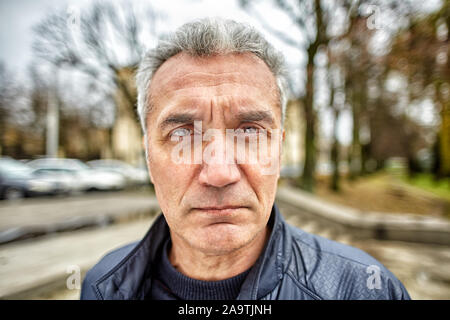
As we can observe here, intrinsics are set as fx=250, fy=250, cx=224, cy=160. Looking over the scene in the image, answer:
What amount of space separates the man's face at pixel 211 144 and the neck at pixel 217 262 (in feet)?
0.68

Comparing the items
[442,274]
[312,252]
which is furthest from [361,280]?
[442,274]

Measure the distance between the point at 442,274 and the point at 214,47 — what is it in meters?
3.10

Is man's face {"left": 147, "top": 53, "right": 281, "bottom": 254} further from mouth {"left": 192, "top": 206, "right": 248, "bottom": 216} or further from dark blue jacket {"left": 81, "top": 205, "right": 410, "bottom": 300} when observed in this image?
dark blue jacket {"left": 81, "top": 205, "right": 410, "bottom": 300}

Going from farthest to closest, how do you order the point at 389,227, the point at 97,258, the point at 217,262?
the point at 389,227 < the point at 97,258 < the point at 217,262

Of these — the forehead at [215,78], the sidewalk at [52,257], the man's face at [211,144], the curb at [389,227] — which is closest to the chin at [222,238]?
the man's face at [211,144]

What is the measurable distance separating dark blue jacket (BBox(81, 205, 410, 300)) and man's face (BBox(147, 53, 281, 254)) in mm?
243

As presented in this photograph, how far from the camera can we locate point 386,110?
14.8m

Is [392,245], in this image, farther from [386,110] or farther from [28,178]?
[386,110]

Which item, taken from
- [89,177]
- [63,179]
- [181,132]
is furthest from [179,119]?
[89,177]

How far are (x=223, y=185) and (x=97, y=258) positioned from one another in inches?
114

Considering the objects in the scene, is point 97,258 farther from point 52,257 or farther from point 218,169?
point 218,169

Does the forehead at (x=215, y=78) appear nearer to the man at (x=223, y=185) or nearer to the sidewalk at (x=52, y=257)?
the man at (x=223, y=185)

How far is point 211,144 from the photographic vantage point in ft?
3.20

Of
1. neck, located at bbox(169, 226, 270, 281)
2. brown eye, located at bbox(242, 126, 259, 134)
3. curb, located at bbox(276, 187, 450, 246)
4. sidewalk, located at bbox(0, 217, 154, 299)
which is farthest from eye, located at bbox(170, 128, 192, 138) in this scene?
curb, located at bbox(276, 187, 450, 246)
